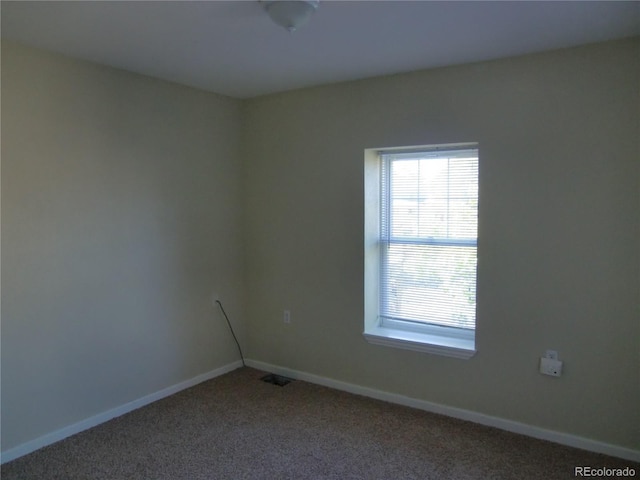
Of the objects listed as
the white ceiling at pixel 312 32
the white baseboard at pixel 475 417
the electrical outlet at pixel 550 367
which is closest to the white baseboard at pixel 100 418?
the white baseboard at pixel 475 417

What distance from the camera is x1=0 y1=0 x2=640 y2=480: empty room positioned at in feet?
8.41

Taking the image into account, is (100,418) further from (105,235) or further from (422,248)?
(422,248)

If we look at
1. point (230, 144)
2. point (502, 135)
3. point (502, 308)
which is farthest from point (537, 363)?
point (230, 144)

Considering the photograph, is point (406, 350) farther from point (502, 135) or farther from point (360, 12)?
point (360, 12)

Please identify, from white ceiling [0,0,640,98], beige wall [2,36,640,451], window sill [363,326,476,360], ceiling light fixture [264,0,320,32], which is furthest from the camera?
window sill [363,326,476,360]

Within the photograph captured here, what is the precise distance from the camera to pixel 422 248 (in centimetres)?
342

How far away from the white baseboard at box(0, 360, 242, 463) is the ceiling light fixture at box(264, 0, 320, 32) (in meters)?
2.69

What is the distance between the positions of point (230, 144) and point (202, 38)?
1.51m

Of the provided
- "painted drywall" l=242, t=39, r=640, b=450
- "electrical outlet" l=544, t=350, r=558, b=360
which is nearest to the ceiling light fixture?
"painted drywall" l=242, t=39, r=640, b=450

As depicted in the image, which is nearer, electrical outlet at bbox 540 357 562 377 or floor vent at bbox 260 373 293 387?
electrical outlet at bbox 540 357 562 377

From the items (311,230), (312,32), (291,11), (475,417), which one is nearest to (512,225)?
(475,417)

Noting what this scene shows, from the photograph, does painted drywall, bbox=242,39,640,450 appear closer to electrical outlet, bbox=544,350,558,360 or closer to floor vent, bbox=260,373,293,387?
electrical outlet, bbox=544,350,558,360

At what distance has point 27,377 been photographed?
2756mm

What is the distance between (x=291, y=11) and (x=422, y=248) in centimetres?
192
